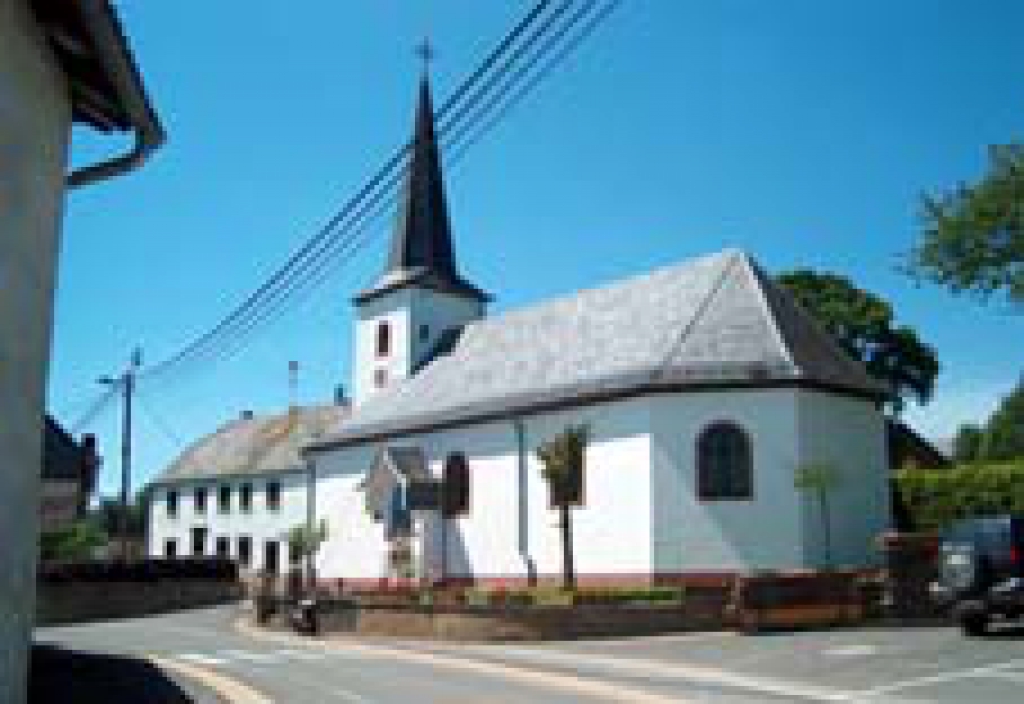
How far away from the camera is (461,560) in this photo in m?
36.7

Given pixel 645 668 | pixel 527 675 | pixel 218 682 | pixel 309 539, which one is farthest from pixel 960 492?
pixel 309 539

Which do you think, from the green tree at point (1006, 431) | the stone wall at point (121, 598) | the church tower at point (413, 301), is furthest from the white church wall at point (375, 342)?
the green tree at point (1006, 431)

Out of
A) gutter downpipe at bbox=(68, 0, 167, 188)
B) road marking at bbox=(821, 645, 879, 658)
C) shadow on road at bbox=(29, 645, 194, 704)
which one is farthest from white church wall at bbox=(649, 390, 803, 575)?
gutter downpipe at bbox=(68, 0, 167, 188)

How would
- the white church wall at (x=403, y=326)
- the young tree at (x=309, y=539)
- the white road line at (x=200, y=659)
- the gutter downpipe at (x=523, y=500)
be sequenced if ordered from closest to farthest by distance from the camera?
the white road line at (x=200, y=659)
the gutter downpipe at (x=523, y=500)
the young tree at (x=309, y=539)
the white church wall at (x=403, y=326)

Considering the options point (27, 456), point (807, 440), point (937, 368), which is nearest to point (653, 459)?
point (807, 440)

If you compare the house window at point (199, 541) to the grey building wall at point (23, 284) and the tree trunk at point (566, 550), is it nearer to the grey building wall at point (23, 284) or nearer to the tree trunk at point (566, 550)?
the tree trunk at point (566, 550)

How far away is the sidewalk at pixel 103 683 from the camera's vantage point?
44.5ft

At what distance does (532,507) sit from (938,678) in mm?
19905

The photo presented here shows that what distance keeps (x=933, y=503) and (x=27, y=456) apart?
27.7m

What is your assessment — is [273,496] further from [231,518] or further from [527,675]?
[527,675]

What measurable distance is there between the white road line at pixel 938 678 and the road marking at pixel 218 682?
25.2ft

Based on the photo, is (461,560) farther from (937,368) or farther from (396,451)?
(937,368)

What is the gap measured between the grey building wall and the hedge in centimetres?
2616

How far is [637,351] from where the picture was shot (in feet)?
106
